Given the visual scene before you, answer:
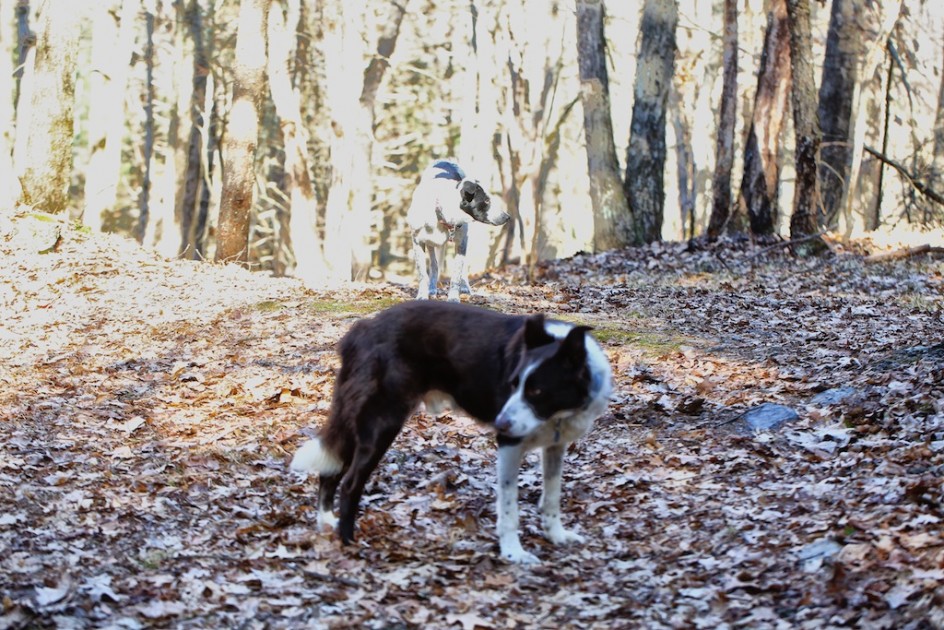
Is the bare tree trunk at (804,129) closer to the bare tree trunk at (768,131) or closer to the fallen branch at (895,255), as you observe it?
the bare tree trunk at (768,131)

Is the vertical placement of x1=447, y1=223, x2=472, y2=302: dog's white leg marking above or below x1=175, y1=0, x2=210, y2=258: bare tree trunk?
below

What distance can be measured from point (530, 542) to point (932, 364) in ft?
14.3

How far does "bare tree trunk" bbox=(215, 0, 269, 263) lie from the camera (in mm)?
19297

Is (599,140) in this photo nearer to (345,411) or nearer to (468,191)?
(468,191)

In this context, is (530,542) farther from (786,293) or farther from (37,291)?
(37,291)

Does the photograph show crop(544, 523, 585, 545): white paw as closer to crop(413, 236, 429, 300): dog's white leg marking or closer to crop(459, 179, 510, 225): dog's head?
crop(459, 179, 510, 225): dog's head

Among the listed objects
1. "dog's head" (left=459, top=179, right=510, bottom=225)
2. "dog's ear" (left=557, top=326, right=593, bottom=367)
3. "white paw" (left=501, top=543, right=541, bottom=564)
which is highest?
"dog's head" (left=459, top=179, right=510, bottom=225)

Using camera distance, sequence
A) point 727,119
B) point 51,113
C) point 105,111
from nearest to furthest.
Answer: point 51,113, point 727,119, point 105,111

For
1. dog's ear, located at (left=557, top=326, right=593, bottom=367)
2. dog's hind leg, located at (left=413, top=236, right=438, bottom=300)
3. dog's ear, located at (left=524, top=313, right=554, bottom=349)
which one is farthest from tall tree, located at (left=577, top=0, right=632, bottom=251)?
→ dog's ear, located at (left=557, top=326, right=593, bottom=367)

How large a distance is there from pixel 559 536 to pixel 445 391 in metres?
1.14

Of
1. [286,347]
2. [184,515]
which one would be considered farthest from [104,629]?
[286,347]

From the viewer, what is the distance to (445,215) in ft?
42.8

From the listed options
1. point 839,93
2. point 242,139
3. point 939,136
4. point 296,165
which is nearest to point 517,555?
point 242,139

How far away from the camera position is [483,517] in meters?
6.98
